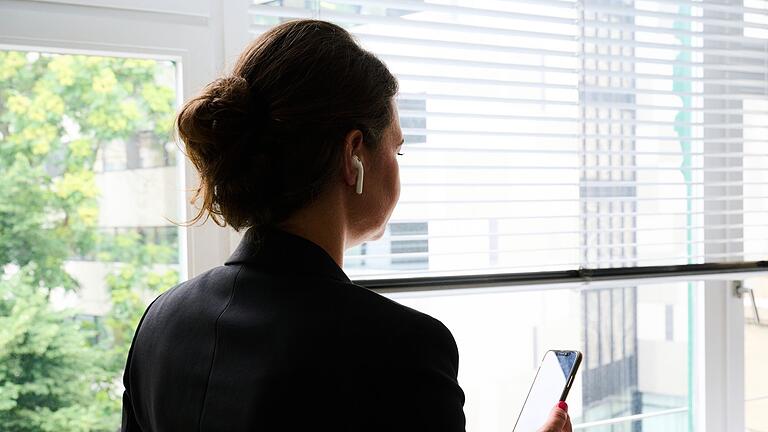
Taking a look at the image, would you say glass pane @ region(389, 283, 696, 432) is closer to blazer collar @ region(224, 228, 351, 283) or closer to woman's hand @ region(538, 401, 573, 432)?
woman's hand @ region(538, 401, 573, 432)

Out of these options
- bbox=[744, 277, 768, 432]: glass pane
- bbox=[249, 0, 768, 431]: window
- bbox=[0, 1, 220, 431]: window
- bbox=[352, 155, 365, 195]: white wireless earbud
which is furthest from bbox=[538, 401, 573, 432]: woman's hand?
bbox=[744, 277, 768, 432]: glass pane

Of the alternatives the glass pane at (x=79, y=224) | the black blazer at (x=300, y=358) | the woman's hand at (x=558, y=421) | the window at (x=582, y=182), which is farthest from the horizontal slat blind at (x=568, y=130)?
the black blazer at (x=300, y=358)

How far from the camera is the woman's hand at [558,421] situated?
3.20 ft

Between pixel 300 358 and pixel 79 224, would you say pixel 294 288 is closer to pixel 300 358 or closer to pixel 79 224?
pixel 300 358

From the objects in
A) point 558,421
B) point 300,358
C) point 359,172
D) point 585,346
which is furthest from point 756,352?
point 300,358

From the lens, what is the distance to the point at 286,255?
834 mm

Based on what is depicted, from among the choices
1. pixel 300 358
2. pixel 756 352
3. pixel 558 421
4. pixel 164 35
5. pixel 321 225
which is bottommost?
pixel 756 352

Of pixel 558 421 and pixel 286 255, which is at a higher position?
pixel 286 255

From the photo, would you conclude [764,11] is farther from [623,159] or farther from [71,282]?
[71,282]

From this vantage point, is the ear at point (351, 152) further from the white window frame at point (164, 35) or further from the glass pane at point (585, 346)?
the glass pane at point (585, 346)

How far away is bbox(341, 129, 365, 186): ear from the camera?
0.86m

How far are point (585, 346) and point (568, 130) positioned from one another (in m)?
0.48

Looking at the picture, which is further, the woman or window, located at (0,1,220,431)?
window, located at (0,1,220,431)

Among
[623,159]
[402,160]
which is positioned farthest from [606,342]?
[402,160]
